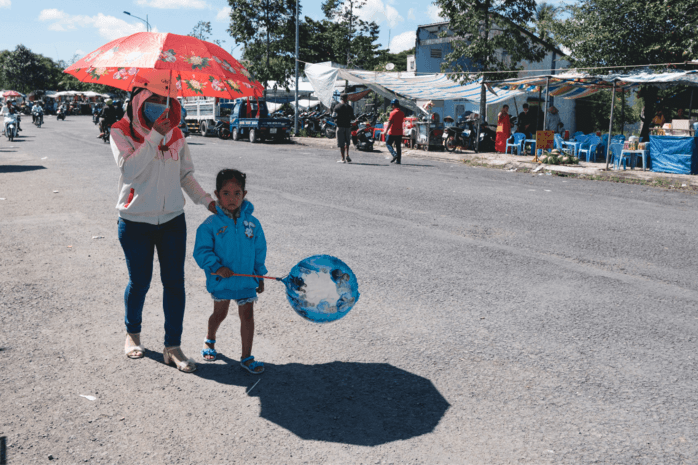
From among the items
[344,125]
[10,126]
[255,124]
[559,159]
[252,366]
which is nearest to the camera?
[252,366]

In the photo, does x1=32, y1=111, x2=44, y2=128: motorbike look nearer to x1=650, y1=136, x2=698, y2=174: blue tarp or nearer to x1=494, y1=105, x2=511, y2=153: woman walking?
x1=494, y1=105, x2=511, y2=153: woman walking

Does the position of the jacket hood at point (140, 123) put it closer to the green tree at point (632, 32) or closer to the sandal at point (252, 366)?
the sandal at point (252, 366)

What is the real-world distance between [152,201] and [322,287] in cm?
117

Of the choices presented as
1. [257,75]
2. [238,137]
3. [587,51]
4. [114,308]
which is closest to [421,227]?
[114,308]

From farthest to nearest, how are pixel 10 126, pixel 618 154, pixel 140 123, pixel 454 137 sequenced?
pixel 10 126
pixel 454 137
pixel 618 154
pixel 140 123

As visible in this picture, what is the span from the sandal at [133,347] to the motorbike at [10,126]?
25.0 m

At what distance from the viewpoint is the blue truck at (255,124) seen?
26.0 metres

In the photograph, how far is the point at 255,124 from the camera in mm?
25938

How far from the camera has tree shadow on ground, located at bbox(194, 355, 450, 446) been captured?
3045 millimetres

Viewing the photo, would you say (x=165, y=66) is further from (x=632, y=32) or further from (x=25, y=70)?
(x=25, y=70)

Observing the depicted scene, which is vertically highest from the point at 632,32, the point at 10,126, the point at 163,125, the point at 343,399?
the point at 632,32

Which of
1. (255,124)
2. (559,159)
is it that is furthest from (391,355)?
(255,124)

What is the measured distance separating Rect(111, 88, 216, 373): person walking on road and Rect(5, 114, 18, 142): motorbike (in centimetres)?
2505

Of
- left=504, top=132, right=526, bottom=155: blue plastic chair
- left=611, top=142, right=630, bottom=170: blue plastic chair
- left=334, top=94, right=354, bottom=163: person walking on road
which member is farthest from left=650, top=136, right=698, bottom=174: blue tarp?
left=334, top=94, right=354, bottom=163: person walking on road
